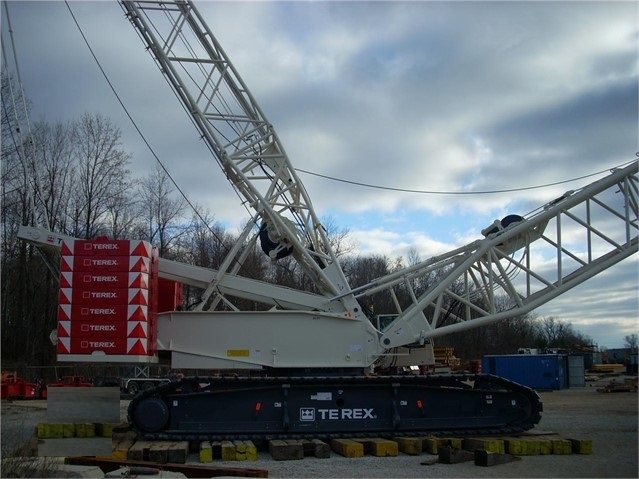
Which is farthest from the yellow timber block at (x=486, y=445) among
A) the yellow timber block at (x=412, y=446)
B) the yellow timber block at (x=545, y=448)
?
the yellow timber block at (x=412, y=446)

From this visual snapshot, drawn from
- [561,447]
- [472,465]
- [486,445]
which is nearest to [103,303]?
[472,465]

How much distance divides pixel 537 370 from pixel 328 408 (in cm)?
2902

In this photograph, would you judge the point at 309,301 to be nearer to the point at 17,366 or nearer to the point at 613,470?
the point at 613,470

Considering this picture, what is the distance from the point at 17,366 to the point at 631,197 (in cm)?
3422

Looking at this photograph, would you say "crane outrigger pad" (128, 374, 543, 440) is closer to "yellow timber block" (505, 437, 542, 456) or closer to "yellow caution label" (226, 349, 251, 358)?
"yellow caution label" (226, 349, 251, 358)

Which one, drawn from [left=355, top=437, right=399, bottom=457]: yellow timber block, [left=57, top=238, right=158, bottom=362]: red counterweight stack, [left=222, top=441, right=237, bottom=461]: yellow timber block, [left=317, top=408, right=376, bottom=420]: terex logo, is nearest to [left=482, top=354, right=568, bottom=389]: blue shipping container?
[left=317, top=408, right=376, bottom=420]: terex logo

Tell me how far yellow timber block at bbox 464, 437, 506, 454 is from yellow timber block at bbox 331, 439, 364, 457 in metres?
1.98

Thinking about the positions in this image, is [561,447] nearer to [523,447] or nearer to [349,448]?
[523,447]

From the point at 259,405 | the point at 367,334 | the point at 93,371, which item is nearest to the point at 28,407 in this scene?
the point at 93,371

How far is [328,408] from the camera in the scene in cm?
1277

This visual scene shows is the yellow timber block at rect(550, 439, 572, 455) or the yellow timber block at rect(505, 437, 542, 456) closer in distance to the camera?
the yellow timber block at rect(505, 437, 542, 456)

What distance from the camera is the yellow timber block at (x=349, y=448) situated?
38.4 ft

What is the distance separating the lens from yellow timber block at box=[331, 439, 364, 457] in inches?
460

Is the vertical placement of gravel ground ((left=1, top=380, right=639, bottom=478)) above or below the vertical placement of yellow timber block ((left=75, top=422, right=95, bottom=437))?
below
